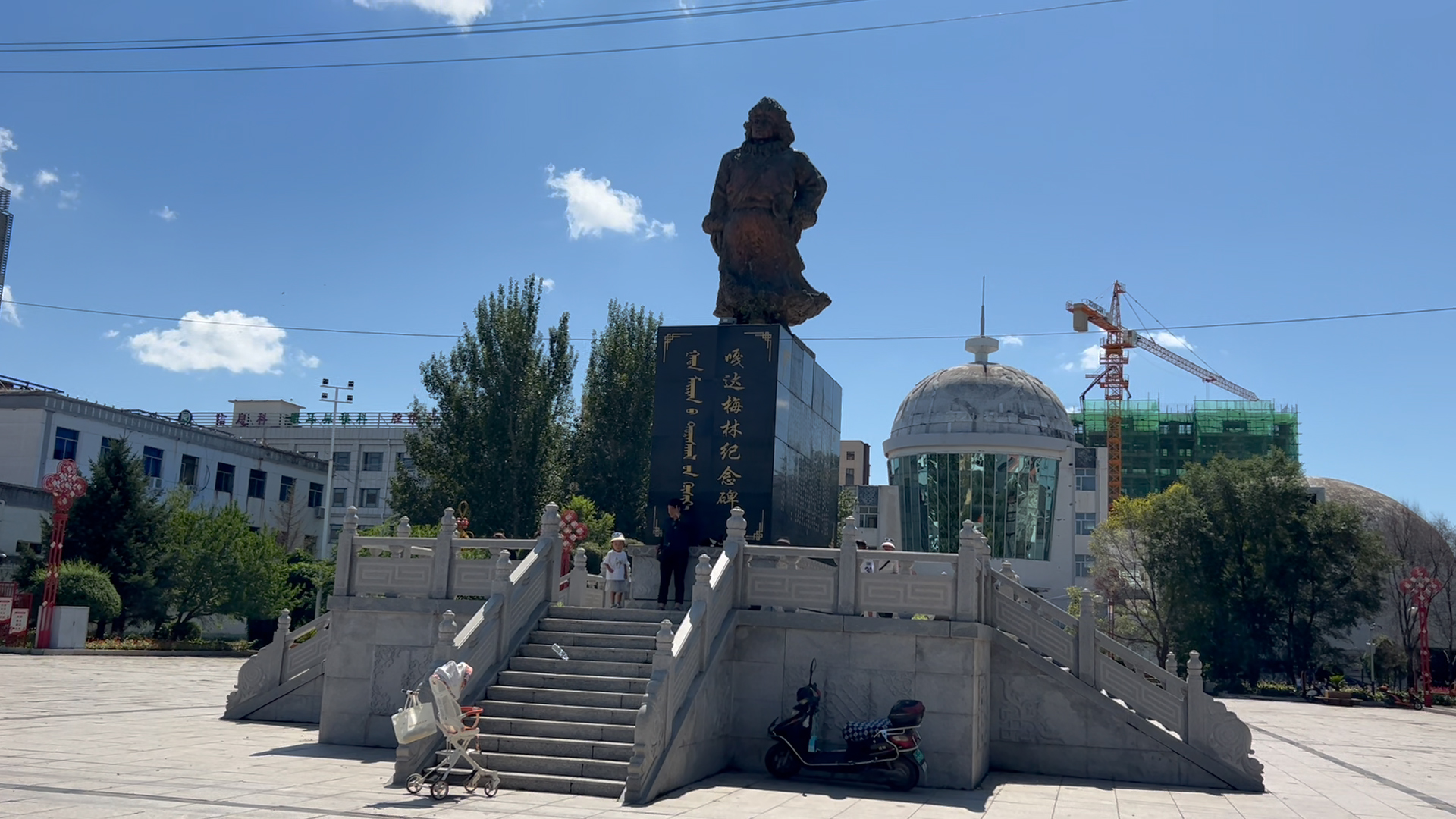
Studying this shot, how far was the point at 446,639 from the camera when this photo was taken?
37.0ft

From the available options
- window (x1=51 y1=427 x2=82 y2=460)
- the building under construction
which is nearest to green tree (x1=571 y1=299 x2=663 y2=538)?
window (x1=51 y1=427 x2=82 y2=460)

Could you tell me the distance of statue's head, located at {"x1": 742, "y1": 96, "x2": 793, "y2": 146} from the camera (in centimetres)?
1675

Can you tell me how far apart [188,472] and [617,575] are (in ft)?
123

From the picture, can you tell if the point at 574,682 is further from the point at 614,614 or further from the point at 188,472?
the point at 188,472

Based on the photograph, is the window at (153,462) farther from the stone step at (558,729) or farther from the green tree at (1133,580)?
the stone step at (558,729)

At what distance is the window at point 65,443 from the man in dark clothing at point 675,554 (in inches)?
1326

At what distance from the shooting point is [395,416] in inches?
2424

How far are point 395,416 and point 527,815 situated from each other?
2178 inches

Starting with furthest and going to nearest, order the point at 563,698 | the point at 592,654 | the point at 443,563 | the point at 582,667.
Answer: the point at 443,563, the point at 592,654, the point at 582,667, the point at 563,698

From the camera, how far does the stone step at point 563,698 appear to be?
1130cm

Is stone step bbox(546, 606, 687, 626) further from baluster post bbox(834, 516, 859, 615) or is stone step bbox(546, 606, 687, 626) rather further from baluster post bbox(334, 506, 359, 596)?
baluster post bbox(334, 506, 359, 596)

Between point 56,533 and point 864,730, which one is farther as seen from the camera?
point 56,533

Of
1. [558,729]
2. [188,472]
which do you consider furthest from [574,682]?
[188,472]

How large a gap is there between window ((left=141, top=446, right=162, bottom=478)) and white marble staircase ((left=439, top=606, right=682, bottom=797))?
3598cm
